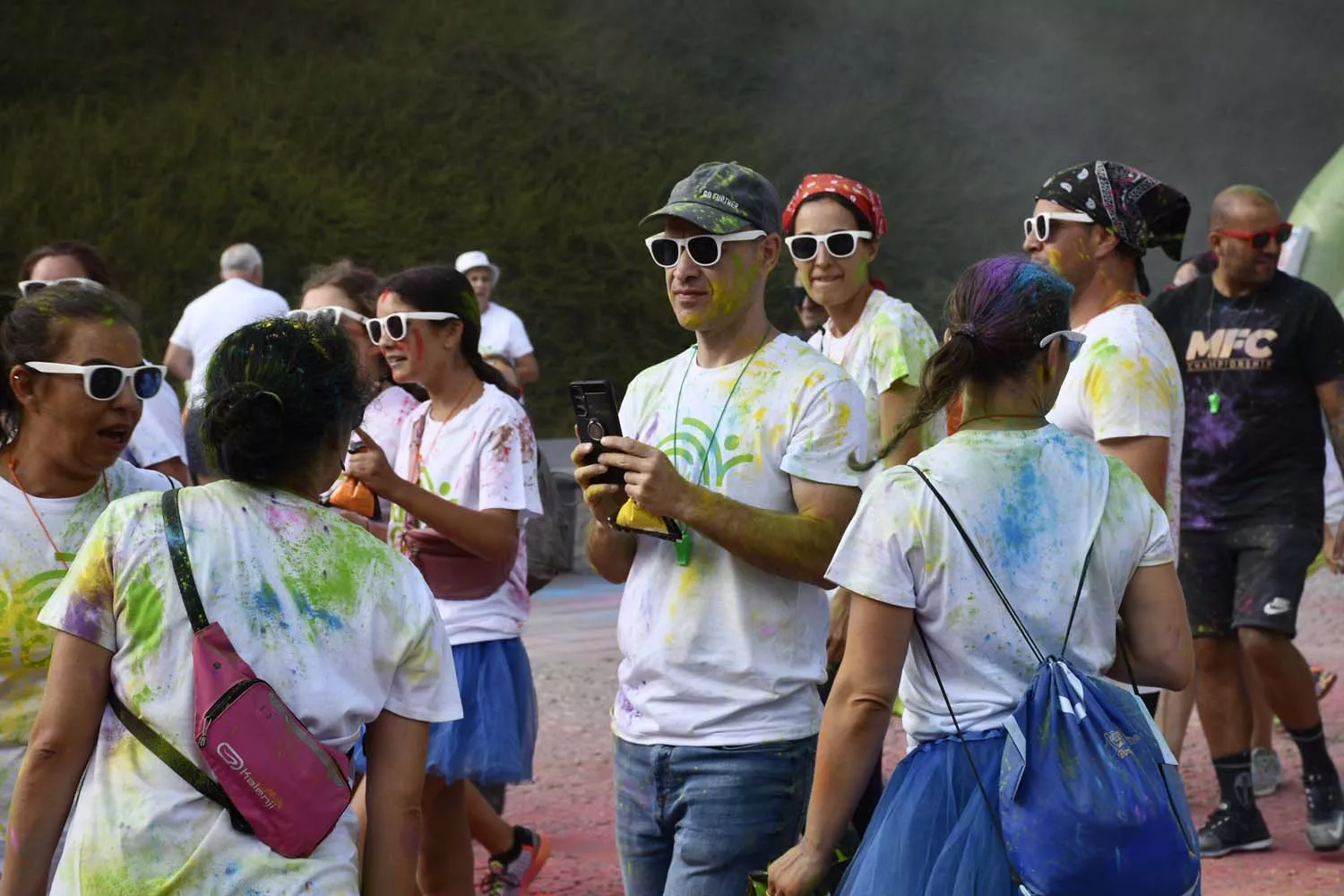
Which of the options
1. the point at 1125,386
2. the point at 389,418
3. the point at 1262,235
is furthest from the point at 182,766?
the point at 1262,235

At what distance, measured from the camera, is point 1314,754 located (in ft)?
19.7

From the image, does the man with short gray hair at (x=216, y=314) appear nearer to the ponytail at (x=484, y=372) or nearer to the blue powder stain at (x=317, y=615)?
the ponytail at (x=484, y=372)

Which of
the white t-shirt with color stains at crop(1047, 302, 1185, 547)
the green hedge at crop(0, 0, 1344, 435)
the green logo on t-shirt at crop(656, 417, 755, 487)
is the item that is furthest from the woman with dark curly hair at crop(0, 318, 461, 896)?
the green hedge at crop(0, 0, 1344, 435)

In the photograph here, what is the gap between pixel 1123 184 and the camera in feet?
14.2

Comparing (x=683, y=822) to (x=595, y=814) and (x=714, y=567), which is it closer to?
(x=714, y=567)

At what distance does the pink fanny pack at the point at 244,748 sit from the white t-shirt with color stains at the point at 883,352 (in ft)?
8.83

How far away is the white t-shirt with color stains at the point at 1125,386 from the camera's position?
4.07 m

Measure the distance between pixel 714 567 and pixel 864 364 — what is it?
5.95ft

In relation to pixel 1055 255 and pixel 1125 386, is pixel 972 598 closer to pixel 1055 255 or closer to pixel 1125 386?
pixel 1125 386

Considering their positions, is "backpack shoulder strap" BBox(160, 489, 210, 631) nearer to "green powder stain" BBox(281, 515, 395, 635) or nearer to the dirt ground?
"green powder stain" BBox(281, 515, 395, 635)

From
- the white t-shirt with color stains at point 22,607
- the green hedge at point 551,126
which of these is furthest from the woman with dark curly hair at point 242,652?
the green hedge at point 551,126

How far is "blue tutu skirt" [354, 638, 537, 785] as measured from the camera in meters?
4.79

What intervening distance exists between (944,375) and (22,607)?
5.24 feet

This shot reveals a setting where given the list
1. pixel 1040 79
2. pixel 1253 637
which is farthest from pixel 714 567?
pixel 1040 79
